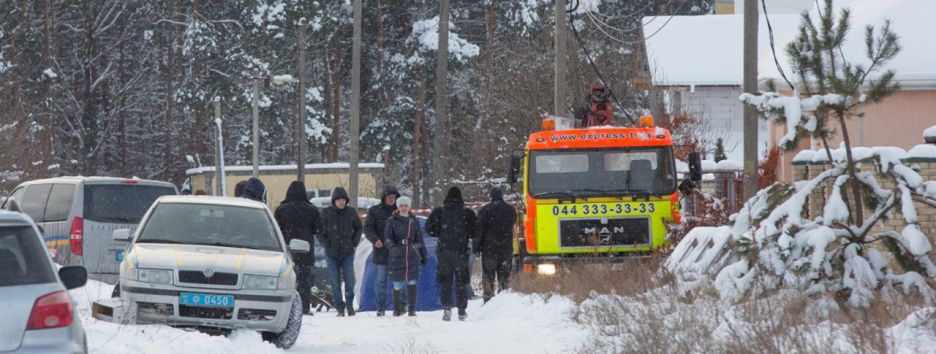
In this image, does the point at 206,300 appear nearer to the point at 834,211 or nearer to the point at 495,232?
the point at 834,211

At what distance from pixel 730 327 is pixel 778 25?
36437mm

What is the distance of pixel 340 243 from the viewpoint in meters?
19.3

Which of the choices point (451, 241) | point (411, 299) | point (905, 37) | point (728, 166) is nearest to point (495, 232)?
point (451, 241)

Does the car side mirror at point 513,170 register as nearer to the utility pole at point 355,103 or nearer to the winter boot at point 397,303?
the winter boot at point 397,303

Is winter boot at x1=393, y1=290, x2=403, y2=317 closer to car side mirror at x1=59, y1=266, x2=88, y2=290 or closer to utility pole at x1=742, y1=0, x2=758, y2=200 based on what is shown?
utility pole at x1=742, y1=0, x2=758, y2=200

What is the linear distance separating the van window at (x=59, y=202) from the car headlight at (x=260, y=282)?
25.0ft

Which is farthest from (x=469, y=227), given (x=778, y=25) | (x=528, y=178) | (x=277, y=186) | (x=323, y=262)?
(x=277, y=186)

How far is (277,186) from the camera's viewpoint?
50750 mm

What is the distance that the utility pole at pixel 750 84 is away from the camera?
689 inches

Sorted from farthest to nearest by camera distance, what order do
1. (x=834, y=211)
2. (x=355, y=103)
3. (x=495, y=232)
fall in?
Result: (x=355, y=103) → (x=495, y=232) → (x=834, y=211)

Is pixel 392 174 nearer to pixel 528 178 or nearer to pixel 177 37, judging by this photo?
pixel 177 37

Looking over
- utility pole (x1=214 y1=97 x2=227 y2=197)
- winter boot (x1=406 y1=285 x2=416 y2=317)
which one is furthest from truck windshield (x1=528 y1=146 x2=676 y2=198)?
utility pole (x1=214 y1=97 x2=227 y2=197)

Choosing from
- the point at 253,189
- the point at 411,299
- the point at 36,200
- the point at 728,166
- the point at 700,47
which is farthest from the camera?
the point at 700,47

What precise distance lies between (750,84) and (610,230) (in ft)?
13.5
